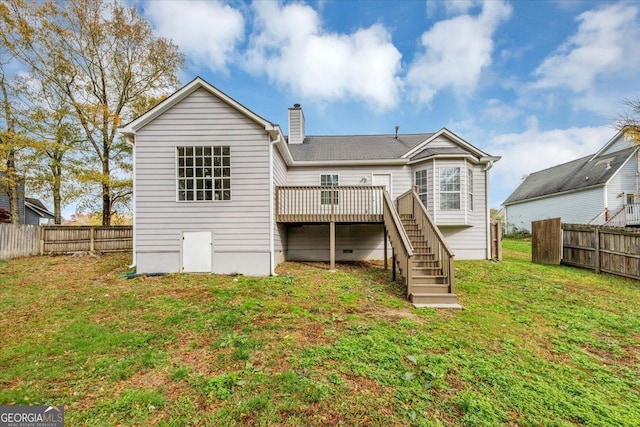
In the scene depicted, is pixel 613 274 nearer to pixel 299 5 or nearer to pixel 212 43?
pixel 299 5

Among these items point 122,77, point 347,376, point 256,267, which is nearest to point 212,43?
point 122,77

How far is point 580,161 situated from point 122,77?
110ft

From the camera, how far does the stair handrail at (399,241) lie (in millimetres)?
6587

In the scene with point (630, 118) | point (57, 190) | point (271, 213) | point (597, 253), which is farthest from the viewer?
point (57, 190)

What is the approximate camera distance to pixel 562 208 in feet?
67.3

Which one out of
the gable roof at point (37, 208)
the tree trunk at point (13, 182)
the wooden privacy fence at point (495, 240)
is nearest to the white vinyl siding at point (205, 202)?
the wooden privacy fence at point (495, 240)

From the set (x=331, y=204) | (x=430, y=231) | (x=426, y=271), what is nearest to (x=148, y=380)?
(x=426, y=271)

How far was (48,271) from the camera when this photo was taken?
8.86m

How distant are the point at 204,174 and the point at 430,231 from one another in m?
7.08

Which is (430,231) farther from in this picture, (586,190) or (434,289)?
(586,190)

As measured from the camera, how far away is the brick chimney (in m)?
13.9

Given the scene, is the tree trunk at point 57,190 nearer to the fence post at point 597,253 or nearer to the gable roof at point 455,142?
the gable roof at point 455,142

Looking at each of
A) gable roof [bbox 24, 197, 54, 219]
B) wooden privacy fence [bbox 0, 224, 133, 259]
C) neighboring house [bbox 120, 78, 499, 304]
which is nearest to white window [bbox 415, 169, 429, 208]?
neighboring house [bbox 120, 78, 499, 304]

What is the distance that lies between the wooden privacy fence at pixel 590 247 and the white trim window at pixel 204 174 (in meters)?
12.3
